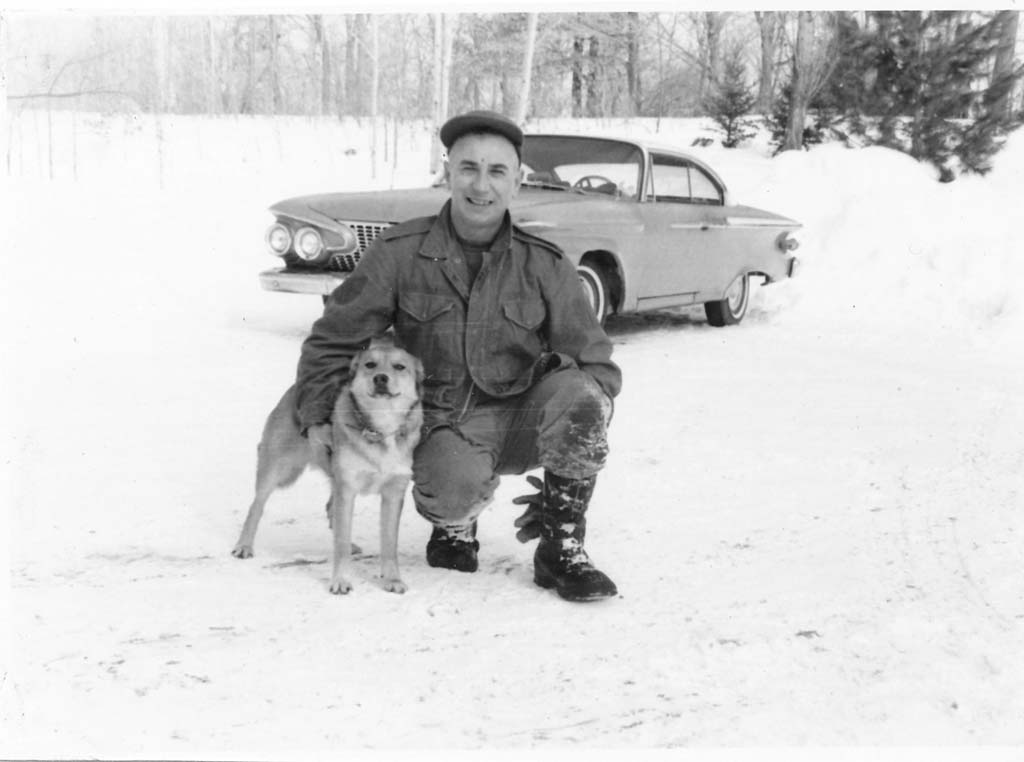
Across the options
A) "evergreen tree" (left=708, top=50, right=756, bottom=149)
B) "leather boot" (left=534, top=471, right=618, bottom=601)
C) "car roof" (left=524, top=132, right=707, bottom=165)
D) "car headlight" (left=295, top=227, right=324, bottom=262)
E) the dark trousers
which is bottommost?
→ "leather boot" (left=534, top=471, right=618, bottom=601)

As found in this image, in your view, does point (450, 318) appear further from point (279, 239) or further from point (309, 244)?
point (279, 239)

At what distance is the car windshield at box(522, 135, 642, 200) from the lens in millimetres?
5750

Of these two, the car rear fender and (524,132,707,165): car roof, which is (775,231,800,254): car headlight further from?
the car rear fender

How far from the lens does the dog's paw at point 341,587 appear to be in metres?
2.79

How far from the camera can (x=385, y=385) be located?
8.85 ft

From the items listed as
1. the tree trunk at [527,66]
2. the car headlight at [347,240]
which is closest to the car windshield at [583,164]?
the tree trunk at [527,66]

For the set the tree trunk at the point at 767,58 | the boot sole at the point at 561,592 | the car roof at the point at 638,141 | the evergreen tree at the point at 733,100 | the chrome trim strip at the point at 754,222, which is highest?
the tree trunk at the point at 767,58

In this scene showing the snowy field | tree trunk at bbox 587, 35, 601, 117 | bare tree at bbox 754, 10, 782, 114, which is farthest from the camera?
tree trunk at bbox 587, 35, 601, 117

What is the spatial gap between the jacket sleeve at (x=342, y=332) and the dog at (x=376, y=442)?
0.12 feet

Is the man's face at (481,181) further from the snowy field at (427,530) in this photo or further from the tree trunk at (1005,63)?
the tree trunk at (1005,63)

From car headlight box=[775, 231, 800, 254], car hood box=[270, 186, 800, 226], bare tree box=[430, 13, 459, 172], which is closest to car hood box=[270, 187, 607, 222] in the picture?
car hood box=[270, 186, 800, 226]

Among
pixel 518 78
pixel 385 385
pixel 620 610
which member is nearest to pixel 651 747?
pixel 620 610

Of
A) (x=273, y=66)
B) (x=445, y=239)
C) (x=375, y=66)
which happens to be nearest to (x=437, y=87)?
(x=375, y=66)

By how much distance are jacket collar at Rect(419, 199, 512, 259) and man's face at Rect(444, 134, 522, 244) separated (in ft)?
0.07
